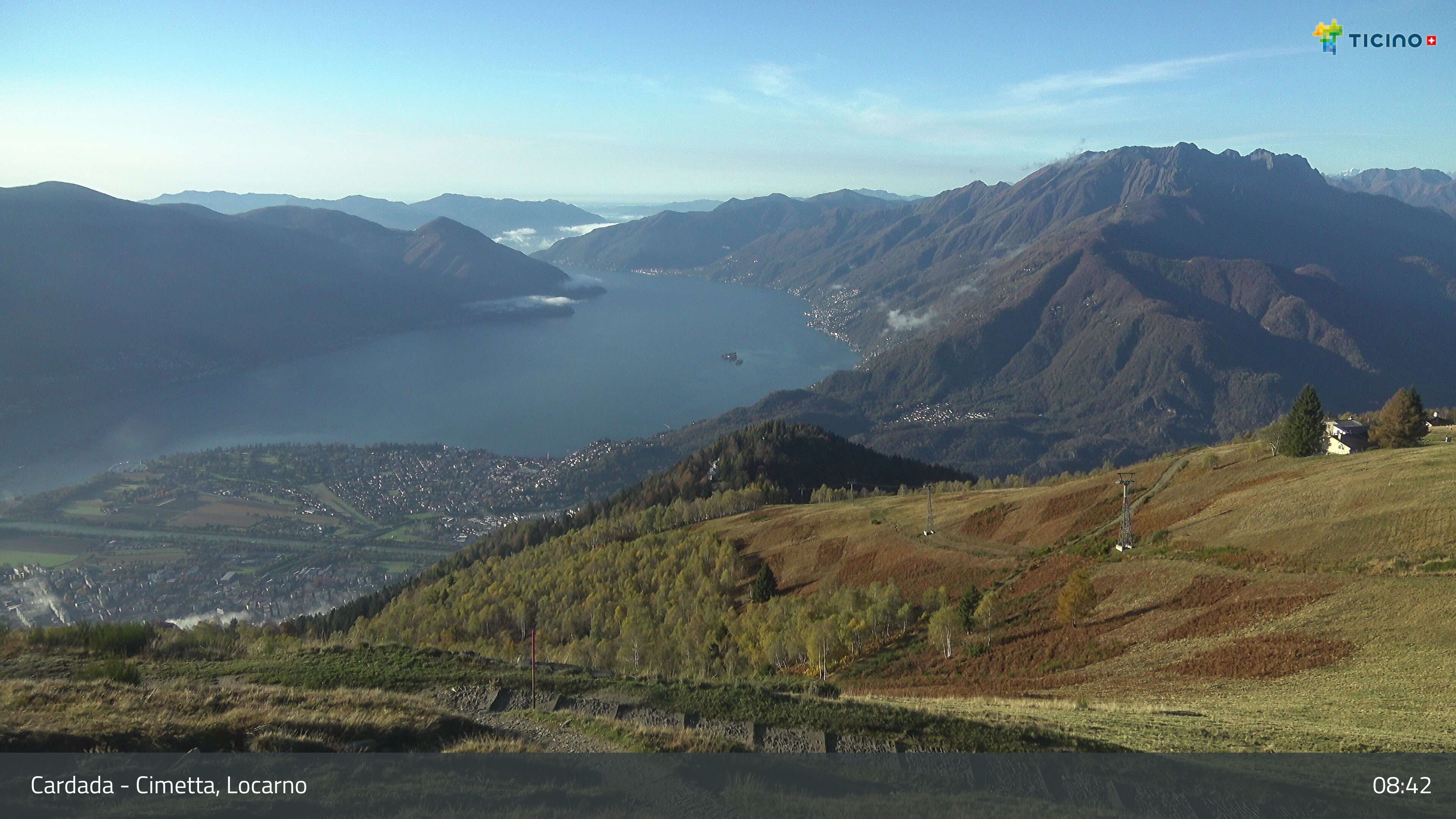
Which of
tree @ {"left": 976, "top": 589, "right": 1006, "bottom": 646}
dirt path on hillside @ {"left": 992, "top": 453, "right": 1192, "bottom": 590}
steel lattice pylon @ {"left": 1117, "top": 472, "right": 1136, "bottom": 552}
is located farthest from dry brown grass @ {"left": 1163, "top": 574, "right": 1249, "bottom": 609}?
dirt path on hillside @ {"left": 992, "top": 453, "right": 1192, "bottom": 590}

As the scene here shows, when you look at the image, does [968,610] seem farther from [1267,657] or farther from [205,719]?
[205,719]

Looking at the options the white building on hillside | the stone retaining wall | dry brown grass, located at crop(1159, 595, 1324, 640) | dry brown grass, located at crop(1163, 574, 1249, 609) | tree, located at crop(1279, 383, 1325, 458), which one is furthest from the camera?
the white building on hillside

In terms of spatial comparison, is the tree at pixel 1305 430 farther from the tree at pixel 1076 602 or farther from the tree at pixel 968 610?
the tree at pixel 968 610

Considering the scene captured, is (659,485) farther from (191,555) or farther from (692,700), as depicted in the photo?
(692,700)

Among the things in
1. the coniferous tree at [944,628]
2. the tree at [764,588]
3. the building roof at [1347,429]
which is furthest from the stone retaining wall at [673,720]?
the building roof at [1347,429]

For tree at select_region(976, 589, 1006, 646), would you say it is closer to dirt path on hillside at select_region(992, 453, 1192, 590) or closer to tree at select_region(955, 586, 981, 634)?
tree at select_region(955, 586, 981, 634)

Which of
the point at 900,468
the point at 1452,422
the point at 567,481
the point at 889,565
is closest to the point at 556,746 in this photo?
the point at 889,565
